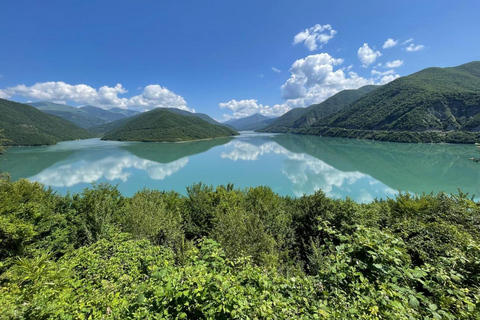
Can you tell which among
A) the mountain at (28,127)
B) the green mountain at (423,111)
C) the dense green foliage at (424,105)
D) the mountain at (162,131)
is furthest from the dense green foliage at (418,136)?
the mountain at (28,127)

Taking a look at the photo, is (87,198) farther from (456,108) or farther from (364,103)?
(364,103)

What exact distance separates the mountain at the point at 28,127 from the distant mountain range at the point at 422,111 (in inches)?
8431

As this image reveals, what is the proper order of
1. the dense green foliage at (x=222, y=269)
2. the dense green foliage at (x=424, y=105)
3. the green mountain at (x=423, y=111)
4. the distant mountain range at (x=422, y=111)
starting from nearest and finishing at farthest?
the dense green foliage at (x=222, y=269) → the distant mountain range at (x=422, y=111) → the green mountain at (x=423, y=111) → the dense green foliage at (x=424, y=105)

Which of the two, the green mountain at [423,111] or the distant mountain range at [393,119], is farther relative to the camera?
the distant mountain range at [393,119]

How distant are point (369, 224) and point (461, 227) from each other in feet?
11.9

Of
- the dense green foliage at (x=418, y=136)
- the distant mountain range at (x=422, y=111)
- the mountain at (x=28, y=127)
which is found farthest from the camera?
the mountain at (x=28, y=127)

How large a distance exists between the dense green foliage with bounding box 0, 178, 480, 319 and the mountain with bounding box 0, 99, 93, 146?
438 ft

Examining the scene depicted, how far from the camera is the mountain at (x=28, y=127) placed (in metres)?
115

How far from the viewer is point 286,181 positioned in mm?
37219

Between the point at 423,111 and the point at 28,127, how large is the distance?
272m

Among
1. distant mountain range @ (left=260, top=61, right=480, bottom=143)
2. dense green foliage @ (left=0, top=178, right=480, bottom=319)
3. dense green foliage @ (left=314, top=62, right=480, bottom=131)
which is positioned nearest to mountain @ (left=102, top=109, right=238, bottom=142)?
distant mountain range @ (left=260, top=61, right=480, bottom=143)

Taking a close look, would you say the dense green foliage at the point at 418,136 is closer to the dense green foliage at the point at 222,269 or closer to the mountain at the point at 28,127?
the dense green foliage at the point at 222,269

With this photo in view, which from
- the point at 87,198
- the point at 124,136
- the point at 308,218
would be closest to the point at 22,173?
the point at 87,198

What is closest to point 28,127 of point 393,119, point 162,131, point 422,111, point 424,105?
point 162,131
